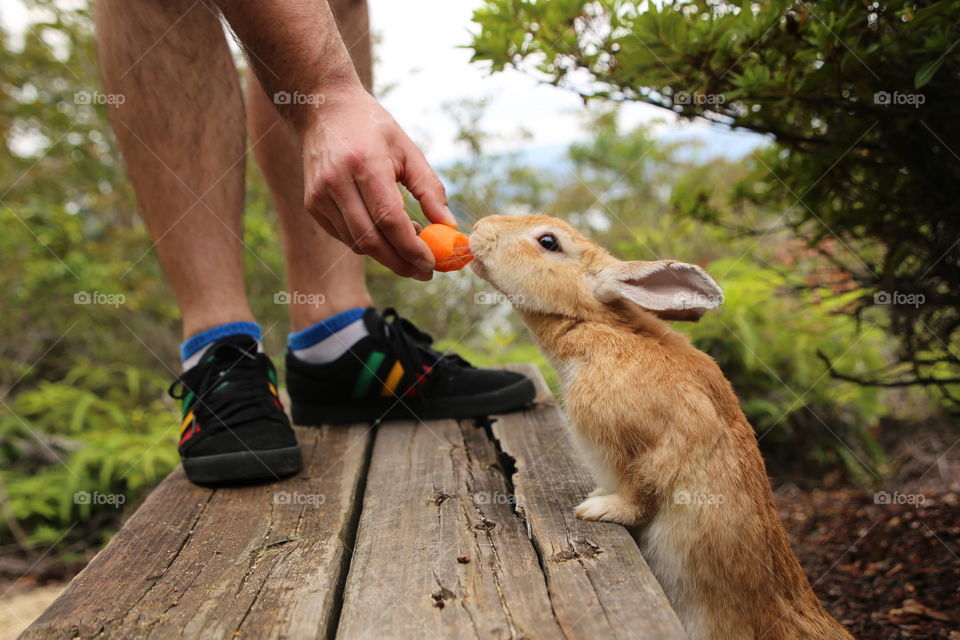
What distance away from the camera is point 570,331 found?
2027 mm

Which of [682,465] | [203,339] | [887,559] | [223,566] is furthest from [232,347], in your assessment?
[887,559]

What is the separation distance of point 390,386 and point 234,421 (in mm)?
622

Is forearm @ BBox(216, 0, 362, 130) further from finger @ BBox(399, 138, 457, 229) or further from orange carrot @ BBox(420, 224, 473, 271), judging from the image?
orange carrot @ BBox(420, 224, 473, 271)

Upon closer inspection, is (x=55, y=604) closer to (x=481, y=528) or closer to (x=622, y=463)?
(x=481, y=528)

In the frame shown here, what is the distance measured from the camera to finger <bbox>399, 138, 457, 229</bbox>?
190 cm

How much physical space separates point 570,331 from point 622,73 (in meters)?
0.80

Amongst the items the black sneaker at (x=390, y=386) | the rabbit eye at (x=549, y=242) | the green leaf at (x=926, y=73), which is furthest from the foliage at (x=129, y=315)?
the green leaf at (x=926, y=73)

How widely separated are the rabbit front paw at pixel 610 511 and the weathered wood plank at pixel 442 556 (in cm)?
16

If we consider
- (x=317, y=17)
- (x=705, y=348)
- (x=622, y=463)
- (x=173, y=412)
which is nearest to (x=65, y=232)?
(x=173, y=412)

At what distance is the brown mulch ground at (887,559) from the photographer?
88.5 inches

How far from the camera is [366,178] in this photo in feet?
5.81

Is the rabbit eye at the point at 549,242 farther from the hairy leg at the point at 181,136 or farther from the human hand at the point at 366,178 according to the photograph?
the hairy leg at the point at 181,136

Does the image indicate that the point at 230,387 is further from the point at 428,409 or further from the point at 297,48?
the point at 297,48

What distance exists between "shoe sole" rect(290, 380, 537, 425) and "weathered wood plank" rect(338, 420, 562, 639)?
0.32m
